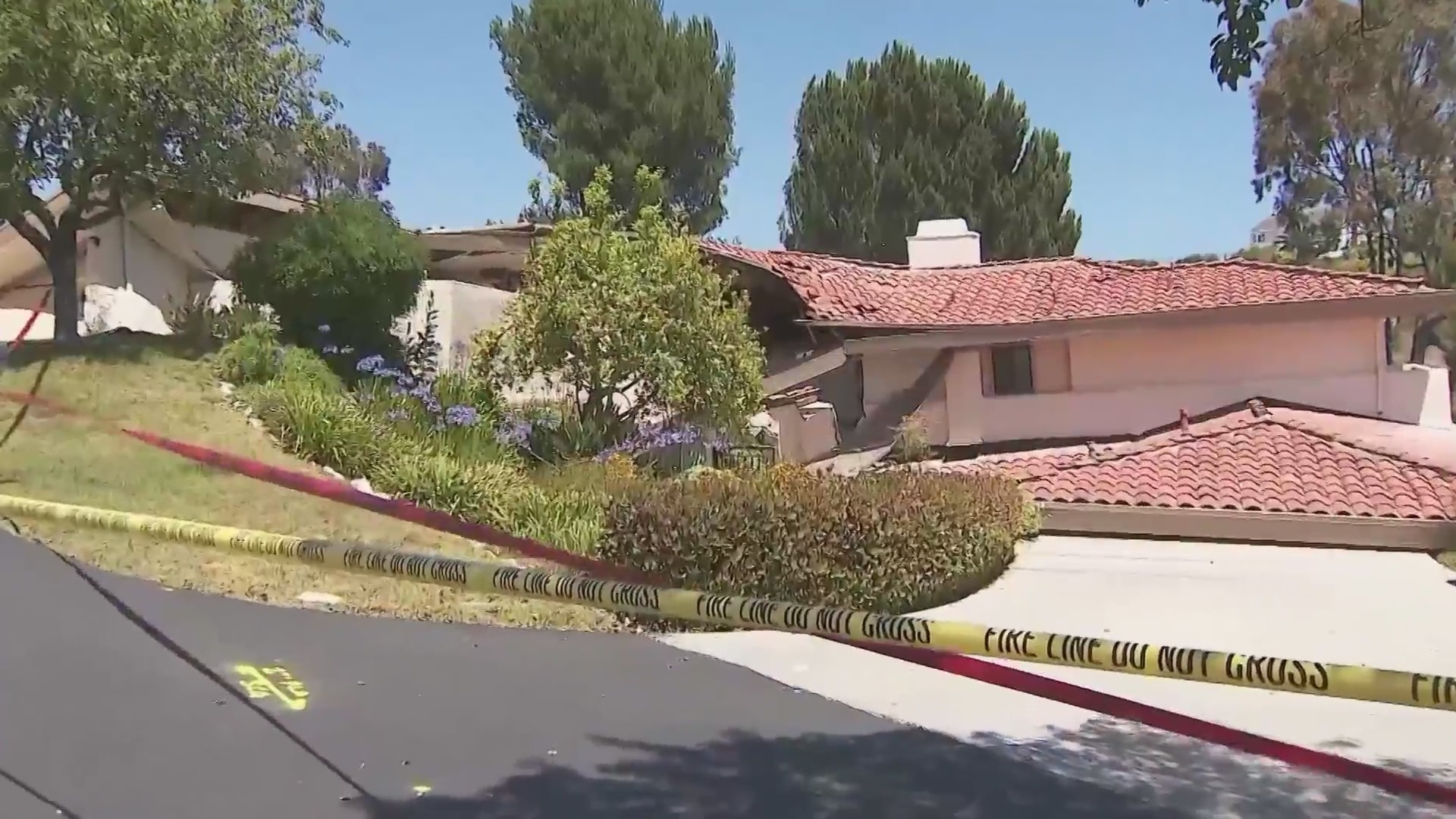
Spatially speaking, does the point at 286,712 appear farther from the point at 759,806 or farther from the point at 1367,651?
the point at 1367,651

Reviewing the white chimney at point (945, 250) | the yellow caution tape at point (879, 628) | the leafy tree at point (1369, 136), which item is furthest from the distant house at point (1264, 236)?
the yellow caution tape at point (879, 628)

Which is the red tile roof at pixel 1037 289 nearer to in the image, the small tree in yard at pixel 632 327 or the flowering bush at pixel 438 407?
the small tree in yard at pixel 632 327

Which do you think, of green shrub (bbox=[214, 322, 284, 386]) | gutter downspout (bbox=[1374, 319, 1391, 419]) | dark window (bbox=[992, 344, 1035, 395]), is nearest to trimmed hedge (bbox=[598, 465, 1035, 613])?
green shrub (bbox=[214, 322, 284, 386])

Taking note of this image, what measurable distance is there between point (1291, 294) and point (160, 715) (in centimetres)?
1394

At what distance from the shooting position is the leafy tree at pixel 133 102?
513 inches

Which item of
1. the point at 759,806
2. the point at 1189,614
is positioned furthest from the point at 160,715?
the point at 1189,614

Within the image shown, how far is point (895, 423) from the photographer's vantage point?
1609 centimetres

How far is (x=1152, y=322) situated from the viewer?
15.2m

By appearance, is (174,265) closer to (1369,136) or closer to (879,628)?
(879,628)

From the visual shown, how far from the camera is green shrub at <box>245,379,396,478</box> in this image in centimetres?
1277

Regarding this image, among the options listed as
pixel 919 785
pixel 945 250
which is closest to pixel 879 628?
pixel 919 785

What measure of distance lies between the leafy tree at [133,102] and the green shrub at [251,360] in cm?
186

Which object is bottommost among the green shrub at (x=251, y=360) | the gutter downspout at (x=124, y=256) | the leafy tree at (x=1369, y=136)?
the green shrub at (x=251, y=360)

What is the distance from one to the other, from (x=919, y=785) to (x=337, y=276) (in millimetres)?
11378
